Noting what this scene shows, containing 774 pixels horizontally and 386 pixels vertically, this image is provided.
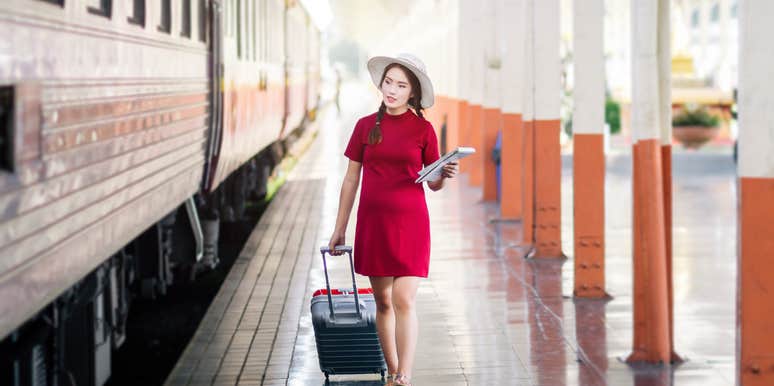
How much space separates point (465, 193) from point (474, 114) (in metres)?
1.41

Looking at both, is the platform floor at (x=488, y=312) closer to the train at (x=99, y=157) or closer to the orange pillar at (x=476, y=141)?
the train at (x=99, y=157)

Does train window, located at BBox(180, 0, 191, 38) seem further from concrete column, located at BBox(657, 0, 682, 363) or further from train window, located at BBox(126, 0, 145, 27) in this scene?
concrete column, located at BBox(657, 0, 682, 363)

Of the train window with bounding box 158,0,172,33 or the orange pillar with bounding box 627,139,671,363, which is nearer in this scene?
the train window with bounding box 158,0,172,33

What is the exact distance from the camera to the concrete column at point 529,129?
41.7ft

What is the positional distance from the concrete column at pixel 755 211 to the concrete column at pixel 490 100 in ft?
38.4

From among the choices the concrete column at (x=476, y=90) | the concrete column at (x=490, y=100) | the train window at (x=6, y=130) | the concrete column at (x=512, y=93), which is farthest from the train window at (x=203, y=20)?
the concrete column at (x=476, y=90)

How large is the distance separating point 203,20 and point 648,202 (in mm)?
3475

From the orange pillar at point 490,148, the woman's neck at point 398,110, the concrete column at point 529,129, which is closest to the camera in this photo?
the woman's neck at point 398,110

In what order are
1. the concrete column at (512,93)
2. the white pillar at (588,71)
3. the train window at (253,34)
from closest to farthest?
the white pillar at (588,71) < the train window at (253,34) < the concrete column at (512,93)

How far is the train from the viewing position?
4090 millimetres

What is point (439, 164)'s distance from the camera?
5781mm

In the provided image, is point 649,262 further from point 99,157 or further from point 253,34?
point 253,34

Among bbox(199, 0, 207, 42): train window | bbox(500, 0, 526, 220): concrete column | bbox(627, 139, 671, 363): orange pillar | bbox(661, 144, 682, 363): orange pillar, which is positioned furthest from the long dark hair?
bbox(500, 0, 526, 220): concrete column

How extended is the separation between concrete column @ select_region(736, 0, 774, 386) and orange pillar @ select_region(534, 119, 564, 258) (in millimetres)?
6634
